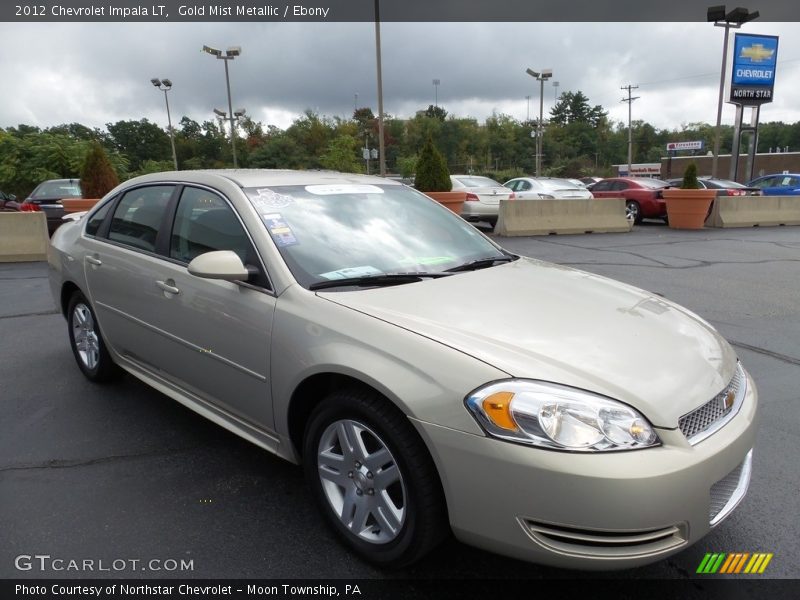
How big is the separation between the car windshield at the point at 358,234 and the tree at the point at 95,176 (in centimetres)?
1024


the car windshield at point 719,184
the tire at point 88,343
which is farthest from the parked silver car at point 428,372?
the car windshield at point 719,184

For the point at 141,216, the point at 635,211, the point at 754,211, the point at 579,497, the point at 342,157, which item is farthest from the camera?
the point at 342,157

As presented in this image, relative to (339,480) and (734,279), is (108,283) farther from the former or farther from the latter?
(734,279)

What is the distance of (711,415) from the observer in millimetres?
2121

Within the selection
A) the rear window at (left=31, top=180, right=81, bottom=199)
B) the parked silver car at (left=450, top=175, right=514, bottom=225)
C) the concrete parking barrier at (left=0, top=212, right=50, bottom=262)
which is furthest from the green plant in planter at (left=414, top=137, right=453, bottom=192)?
the rear window at (left=31, top=180, right=81, bottom=199)

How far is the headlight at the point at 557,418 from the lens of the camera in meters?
1.86

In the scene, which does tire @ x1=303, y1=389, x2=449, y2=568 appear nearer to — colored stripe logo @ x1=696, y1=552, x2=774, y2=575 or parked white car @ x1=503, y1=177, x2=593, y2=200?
colored stripe logo @ x1=696, y1=552, x2=774, y2=575

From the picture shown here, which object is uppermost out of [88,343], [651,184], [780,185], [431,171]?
[431,171]

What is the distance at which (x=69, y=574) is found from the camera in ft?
7.54

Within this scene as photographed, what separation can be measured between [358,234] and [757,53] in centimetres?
3056

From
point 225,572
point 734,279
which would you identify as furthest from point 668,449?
point 734,279

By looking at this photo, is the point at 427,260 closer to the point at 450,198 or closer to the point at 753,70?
the point at 450,198
